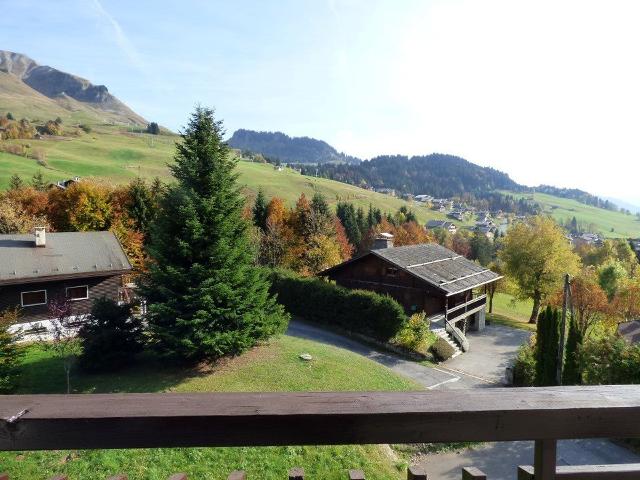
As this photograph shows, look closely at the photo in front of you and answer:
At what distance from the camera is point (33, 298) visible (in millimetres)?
25375

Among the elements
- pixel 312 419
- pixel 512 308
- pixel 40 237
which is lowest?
pixel 512 308

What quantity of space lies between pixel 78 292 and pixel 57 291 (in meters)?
1.20

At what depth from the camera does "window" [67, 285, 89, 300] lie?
1047 inches

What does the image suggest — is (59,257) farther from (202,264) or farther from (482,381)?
(482,381)

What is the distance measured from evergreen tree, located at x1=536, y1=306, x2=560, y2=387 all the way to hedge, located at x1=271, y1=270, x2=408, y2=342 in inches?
306

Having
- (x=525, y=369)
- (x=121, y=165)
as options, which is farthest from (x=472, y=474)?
(x=121, y=165)

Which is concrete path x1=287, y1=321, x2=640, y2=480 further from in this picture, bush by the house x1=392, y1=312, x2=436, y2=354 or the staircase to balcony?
bush by the house x1=392, y1=312, x2=436, y2=354

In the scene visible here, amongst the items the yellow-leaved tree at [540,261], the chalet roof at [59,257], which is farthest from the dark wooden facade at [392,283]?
the chalet roof at [59,257]

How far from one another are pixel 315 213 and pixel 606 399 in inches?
1822

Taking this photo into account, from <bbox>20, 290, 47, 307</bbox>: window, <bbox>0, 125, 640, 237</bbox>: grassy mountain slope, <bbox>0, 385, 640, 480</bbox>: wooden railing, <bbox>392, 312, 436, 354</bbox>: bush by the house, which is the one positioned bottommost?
<bbox>392, 312, 436, 354</bbox>: bush by the house

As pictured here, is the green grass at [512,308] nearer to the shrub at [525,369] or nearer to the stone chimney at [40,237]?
the shrub at [525,369]

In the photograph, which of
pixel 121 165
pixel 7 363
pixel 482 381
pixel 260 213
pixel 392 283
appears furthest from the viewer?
pixel 121 165

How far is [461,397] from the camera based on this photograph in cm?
192

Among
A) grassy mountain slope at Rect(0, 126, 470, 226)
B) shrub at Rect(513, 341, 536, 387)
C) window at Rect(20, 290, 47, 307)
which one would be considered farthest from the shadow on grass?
grassy mountain slope at Rect(0, 126, 470, 226)
